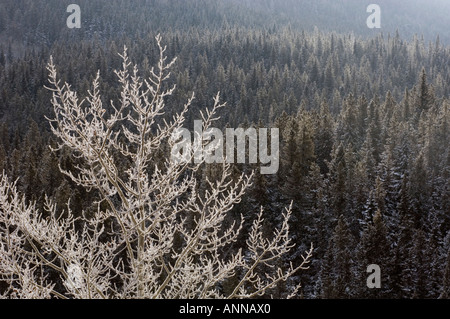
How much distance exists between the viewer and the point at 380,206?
45156 millimetres

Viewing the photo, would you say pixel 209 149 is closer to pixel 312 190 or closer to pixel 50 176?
pixel 312 190

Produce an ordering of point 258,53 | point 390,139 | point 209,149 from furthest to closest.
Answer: point 258,53 → point 390,139 → point 209,149

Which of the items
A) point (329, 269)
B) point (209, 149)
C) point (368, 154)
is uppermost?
point (209, 149)

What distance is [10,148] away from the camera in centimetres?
7400

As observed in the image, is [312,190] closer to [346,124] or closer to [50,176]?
[346,124]

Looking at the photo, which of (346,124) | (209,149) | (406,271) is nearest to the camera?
(209,149)

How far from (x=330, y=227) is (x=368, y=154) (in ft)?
39.0

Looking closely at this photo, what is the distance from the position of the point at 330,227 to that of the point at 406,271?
9.02 metres
